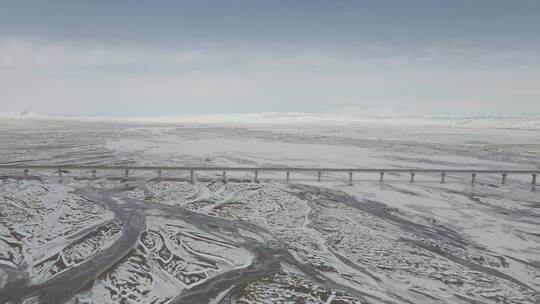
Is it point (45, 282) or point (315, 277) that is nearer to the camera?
point (45, 282)

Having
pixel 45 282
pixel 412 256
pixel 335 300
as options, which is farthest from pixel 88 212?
pixel 412 256

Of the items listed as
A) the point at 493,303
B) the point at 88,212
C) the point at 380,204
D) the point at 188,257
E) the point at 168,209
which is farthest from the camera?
the point at 380,204

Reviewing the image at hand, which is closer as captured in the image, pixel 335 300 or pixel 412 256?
pixel 335 300

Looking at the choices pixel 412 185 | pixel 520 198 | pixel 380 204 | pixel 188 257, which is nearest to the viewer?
pixel 188 257

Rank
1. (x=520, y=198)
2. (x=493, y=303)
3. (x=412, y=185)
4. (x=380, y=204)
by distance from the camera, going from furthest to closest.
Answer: (x=412, y=185)
(x=520, y=198)
(x=380, y=204)
(x=493, y=303)

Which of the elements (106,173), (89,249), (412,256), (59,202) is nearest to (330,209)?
(412,256)

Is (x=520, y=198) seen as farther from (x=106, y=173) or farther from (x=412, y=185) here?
(x=106, y=173)

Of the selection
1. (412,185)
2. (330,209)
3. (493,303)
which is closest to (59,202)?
(330,209)

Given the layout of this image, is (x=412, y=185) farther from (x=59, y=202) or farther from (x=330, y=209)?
(x=59, y=202)
